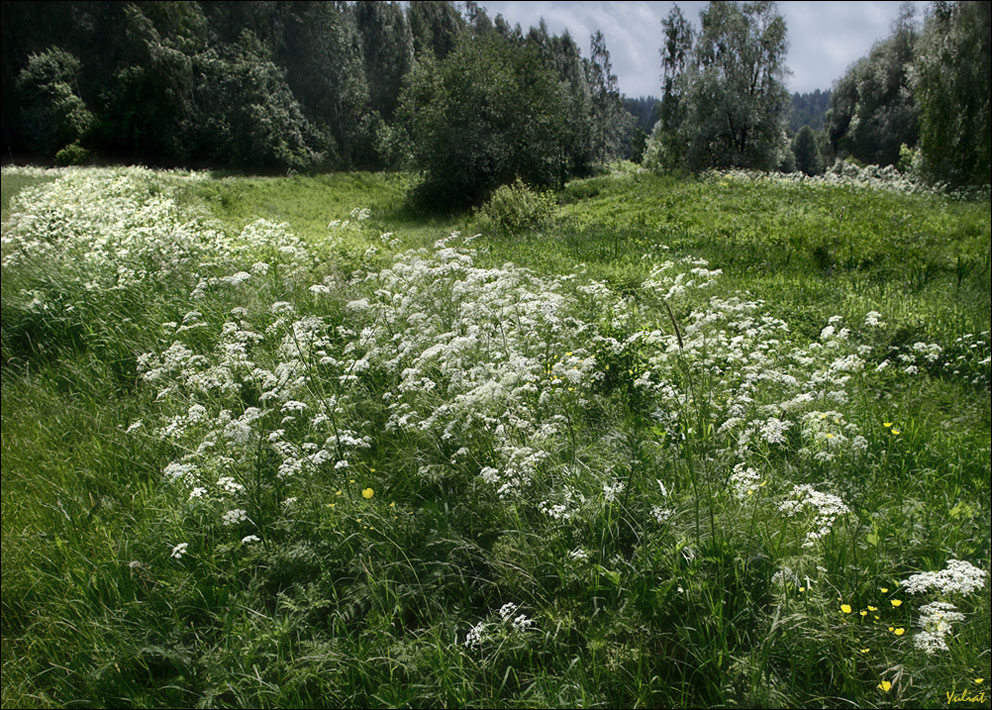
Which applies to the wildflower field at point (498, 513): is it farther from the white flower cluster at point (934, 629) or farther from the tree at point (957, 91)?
the tree at point (957, 91)

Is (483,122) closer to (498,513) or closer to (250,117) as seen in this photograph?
(250,117)

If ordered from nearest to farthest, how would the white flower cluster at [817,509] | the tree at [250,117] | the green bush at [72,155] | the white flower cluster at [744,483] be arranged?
the white flower cluster at [817,509] < the white flower cluster at [744,483] < the green bush at [72,155] < the tree at [250,117]

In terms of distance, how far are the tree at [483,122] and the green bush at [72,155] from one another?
13792 mm

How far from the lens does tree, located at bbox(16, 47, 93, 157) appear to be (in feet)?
68.1

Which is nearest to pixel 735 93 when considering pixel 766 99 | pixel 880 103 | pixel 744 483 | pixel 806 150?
pixel 766 99

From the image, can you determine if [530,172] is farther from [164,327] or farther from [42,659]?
[42,659]

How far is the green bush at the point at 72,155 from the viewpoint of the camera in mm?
20484

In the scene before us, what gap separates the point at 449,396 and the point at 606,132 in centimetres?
4042

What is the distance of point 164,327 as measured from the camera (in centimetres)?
501

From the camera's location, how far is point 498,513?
2.59 m

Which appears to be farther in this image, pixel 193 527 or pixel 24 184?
pixel 24 184

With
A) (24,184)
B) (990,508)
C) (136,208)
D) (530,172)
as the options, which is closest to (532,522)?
(990,508)

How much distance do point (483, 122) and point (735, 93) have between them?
51.1 ft

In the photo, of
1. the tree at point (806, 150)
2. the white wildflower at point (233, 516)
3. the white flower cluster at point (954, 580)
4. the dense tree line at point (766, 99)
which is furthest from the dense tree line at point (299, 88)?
the tree at point (806, 150)
